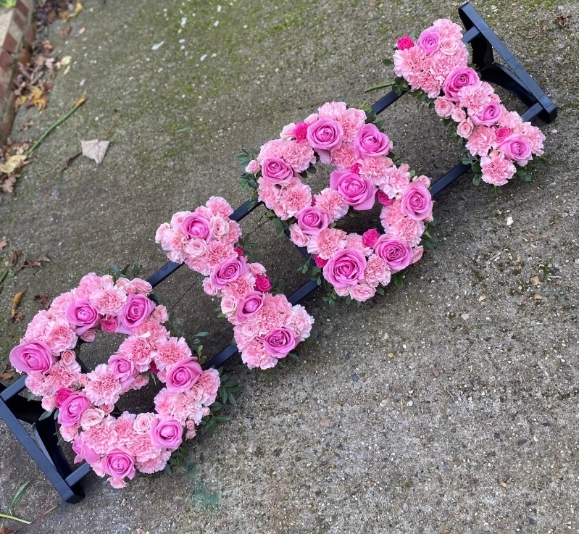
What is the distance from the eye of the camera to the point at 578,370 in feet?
5.47

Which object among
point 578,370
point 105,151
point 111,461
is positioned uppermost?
point 105,151

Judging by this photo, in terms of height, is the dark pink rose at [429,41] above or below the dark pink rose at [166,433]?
above

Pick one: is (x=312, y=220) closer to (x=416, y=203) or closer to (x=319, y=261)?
(x=319, y=261)

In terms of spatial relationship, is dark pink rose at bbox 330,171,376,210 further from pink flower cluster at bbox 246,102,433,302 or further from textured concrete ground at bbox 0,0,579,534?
textured concrete ground at bbox 0,0,579,534

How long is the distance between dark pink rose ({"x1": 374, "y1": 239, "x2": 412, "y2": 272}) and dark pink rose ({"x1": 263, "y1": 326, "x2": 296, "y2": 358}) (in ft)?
1.36

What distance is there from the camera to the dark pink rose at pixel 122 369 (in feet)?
5.80

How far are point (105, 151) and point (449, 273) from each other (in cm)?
193

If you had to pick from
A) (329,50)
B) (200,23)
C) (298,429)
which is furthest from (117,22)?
(298,429)

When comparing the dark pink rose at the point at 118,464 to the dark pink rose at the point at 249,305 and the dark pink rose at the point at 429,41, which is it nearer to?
the dark pink rose at the point at 249,305

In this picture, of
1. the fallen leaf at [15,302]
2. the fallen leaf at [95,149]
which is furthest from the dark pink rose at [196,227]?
the fallen leaf at [95,149]

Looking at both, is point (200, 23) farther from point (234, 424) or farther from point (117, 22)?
point (234, 424)

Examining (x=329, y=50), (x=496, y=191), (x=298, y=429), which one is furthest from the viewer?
(x=329, y=50)

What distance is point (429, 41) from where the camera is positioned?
6.18 feet

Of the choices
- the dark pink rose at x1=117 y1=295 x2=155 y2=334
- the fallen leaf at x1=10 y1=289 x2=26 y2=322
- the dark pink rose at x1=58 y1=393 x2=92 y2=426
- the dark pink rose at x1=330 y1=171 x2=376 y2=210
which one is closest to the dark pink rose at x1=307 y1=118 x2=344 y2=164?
the dark pink rose at x1=330 y1=171 x2=376 y2=210
